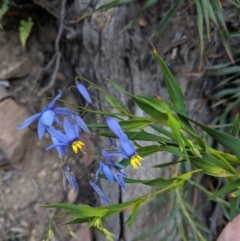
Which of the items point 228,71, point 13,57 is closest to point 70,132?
point 228,71

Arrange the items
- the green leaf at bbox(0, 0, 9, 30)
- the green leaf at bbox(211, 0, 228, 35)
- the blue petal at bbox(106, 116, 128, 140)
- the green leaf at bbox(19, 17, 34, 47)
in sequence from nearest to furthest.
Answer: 1. the blue petal at bbox(106, 116, 128, 140)
2. the green leaf at bbox(211, 0, 228, 35)
3. the green leaf at bbox(0, 0, 9, 30)
4. the green leaf at bbox(19, 17, 34, 47)

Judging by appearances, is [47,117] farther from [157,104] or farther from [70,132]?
[157,104]

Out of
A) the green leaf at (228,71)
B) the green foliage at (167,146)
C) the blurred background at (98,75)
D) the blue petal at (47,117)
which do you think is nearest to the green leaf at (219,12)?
the blurred background at (98,75)

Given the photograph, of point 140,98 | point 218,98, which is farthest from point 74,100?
point 140,98

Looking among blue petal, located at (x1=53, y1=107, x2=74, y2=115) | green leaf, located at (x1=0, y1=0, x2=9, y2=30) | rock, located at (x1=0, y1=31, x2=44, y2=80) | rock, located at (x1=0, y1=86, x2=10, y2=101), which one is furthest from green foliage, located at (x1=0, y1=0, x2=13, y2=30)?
blue petal, located at (x1=53, y1=107, x2=74, y2=115)

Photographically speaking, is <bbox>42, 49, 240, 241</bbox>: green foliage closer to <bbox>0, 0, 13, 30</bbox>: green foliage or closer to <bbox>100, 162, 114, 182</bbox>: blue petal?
<bbox>100, 162, 114, 182</bbox>: blue petal

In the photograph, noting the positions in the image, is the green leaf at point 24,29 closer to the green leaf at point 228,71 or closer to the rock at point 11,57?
the rock at point 11,57

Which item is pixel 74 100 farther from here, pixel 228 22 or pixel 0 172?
pixel 228 22
